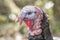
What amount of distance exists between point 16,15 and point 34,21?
4.87ft

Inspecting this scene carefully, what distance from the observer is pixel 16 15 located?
2371mm

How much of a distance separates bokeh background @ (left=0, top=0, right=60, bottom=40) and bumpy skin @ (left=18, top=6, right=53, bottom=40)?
141 cm

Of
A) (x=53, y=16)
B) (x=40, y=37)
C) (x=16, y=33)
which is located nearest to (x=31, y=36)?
(x=40, y=37)

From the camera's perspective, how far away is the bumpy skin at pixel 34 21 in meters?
0.89

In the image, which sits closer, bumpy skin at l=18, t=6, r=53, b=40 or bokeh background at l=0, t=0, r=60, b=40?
bumpy skin at l=18, t=6, r=53, b=40

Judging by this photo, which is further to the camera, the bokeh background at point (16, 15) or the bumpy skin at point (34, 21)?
the bokeh background at point (16, 15)

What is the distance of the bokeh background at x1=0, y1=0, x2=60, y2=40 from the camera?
2.37 m

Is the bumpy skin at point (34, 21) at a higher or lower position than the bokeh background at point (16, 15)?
lower

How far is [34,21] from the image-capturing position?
2.93 feet

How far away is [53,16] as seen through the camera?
254 centimetres

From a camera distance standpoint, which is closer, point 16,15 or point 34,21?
point 34,21

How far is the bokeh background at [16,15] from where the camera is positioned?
2.37m

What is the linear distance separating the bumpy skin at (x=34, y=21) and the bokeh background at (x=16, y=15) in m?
1.41

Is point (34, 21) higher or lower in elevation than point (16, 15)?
lower
